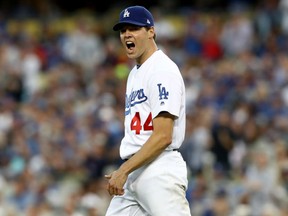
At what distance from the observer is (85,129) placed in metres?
14.7

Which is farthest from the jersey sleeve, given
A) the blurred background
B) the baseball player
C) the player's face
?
the blurred background

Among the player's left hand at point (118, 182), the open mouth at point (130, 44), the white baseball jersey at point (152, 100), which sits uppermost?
the open mouth at point (130, 44)

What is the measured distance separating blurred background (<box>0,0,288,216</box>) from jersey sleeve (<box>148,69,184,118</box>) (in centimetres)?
510

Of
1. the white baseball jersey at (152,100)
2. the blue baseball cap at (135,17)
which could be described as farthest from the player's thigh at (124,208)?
the blue baseball cap at (135,17)

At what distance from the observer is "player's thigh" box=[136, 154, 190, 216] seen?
6.00 meters

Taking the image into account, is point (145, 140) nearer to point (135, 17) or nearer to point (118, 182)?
point (118, 182)

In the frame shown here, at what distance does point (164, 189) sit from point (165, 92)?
653mm

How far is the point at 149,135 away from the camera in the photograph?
6.12 m

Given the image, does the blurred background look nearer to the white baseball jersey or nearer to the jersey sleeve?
the white baseball jersey

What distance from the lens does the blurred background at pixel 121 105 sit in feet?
39.7

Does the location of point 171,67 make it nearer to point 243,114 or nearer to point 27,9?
point 243,114

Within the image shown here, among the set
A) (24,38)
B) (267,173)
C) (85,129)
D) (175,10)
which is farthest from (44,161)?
(175,10)

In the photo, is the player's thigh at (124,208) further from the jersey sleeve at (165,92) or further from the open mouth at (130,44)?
the open mouth at (130,44)

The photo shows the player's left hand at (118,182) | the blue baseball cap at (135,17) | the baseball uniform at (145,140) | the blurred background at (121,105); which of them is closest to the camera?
the player's left hand at (118,182)
